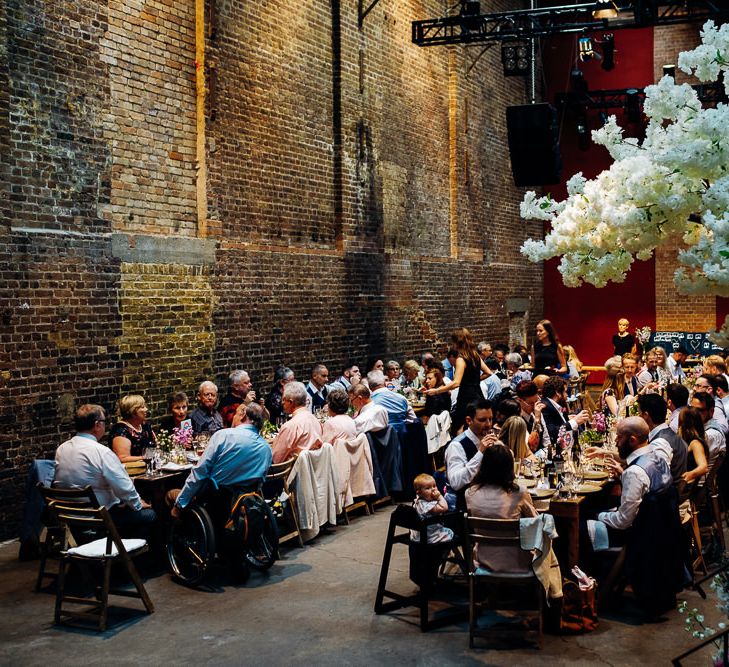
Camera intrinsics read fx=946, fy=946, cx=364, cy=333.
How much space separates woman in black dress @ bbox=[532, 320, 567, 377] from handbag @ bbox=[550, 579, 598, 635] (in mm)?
6670

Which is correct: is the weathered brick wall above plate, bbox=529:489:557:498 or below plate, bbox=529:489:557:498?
above

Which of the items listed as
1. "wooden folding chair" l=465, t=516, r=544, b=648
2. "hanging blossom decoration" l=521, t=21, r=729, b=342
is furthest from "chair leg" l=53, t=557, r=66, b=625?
"hanging blossom decoration" l=521, t=21, r=729, b=342

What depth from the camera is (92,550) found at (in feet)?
18.6

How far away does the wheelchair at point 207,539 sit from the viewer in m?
6.30

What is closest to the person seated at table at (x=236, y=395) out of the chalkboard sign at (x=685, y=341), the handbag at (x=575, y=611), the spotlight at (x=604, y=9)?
the handbag at (x=575, y=611)

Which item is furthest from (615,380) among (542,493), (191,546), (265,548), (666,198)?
(666,198)

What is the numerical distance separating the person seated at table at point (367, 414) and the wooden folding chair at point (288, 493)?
1159 mm

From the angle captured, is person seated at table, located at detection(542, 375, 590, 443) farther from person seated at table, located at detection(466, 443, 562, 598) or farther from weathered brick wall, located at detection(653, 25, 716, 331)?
weathered brick wall, located at detection(653, 25, 716, 331)

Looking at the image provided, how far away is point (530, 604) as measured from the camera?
5.43 m

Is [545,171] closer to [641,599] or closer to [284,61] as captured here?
[284,61]

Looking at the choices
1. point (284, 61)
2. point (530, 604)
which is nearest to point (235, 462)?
point (530, 604)

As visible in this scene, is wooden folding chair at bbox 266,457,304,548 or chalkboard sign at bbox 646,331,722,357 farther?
chalkboard sign at bbox 646,331,722,357

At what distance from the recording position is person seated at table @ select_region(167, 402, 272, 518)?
20.7 feet

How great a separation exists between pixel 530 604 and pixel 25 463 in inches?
175
